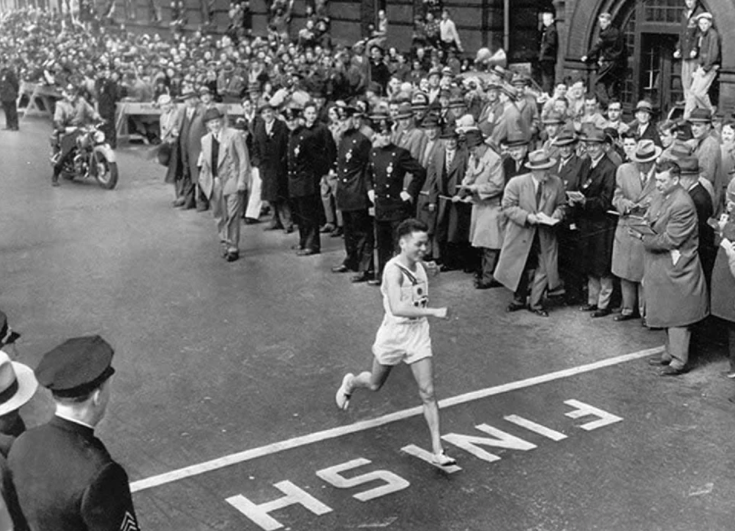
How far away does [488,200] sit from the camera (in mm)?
13234

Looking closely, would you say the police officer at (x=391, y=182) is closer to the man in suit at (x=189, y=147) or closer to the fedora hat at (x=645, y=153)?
the fedora hat at (x=645, y=153)

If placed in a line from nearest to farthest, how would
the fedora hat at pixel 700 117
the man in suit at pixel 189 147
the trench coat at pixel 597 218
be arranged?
the trench coat at pixel 597 218 → the fedora hat at pixel 700 117 → the man in suit at pixel 189 147

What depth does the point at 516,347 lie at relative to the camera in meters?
11.2

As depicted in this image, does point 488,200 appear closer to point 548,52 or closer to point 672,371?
point 672,371

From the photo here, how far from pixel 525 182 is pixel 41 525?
8.88 m

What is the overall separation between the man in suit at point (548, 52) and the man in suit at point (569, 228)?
10642mm

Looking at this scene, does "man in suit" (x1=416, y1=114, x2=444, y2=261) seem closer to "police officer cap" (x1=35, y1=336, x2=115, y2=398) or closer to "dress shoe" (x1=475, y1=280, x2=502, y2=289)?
"dress shoe" (x1=475, y1=280, x2=502, y2=289)

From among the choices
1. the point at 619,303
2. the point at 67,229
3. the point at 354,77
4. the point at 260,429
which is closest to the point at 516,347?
the point at 619,303

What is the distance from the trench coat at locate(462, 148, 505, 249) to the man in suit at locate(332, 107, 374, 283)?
1.43 m

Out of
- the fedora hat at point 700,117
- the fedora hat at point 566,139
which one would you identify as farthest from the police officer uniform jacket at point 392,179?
the fedora hat at point 700,117

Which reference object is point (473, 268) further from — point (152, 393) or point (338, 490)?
point (338, 490)

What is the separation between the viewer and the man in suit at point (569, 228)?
12.4m

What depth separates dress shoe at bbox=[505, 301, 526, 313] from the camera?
41.0 ft

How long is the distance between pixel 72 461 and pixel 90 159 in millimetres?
18102
